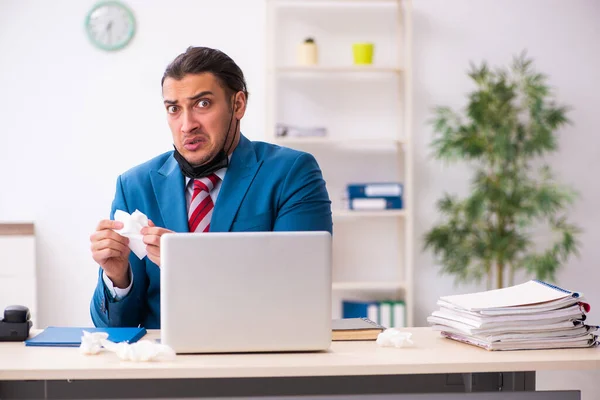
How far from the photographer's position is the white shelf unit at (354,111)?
16.5 ft

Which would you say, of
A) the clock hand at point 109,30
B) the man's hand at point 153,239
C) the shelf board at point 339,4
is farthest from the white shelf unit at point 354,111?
the man's hand at point 153,239

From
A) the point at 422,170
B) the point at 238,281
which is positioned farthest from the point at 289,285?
the point at 422,170

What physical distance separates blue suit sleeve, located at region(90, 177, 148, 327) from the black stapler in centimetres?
28

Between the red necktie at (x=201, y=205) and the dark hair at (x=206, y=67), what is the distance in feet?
0.95

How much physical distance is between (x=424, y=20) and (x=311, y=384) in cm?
380

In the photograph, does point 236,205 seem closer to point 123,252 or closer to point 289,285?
point 123,252

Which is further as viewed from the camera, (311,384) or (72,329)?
(72,329)

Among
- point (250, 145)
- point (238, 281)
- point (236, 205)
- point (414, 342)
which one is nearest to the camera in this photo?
point (238, 281)

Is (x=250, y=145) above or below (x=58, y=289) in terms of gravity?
above

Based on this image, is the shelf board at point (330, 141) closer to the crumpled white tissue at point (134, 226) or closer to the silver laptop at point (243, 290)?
the crumpled white tissue at point (134, 226)

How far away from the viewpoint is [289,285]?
163cm

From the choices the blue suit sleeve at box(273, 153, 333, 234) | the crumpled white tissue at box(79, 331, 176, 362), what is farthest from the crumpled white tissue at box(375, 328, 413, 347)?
the blue suit sleeve at box(273, 153, 333, 234)

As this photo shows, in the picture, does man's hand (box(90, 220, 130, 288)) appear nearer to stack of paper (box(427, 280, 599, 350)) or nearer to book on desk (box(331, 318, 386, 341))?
book on desk (box(331, 318, 386, 341))

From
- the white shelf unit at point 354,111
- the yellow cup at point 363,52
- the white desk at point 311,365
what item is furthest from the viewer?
the white shelf unit at point 354,111
